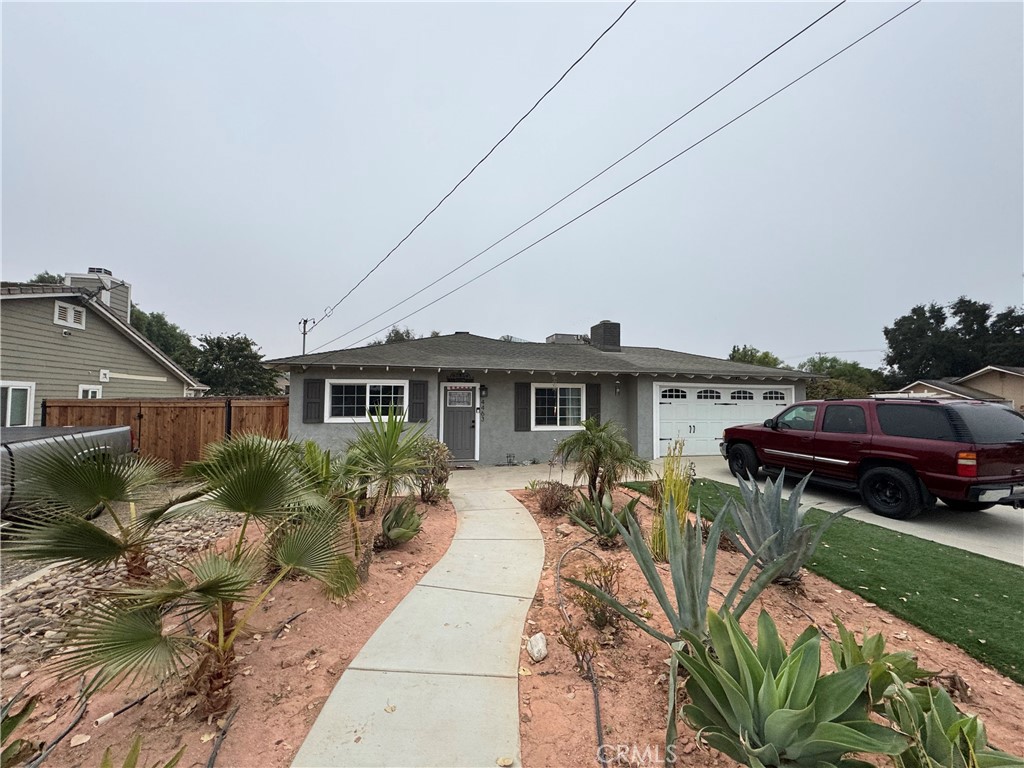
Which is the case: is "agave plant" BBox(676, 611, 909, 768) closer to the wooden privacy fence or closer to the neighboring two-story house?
the wooden privacy fence

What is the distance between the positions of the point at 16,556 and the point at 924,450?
29.3ft

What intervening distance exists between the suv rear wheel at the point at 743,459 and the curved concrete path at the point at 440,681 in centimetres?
628

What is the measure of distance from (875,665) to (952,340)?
174ft

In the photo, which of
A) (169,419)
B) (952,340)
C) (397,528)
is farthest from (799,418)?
(952,340)

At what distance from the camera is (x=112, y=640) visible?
170cm

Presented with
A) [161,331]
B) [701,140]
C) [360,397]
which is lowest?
[360,397]

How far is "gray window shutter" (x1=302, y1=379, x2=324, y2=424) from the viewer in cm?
945

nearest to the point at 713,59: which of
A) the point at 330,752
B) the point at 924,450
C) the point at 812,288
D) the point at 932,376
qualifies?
the point at 924,450

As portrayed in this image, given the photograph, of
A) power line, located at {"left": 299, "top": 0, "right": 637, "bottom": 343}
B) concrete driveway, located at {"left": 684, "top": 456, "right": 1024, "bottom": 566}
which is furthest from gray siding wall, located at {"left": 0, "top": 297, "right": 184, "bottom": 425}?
concrete driveway, located at {"left": 684, "top": 456, "right": 1024, "bottom": 566}

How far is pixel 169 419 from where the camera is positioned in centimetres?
962

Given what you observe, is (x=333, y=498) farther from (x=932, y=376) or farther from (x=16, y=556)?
(x=932, y=376)

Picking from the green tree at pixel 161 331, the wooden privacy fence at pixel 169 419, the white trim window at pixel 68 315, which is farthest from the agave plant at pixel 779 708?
the green tree at pixel 161 331

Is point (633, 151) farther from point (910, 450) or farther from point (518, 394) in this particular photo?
point (910, 450)

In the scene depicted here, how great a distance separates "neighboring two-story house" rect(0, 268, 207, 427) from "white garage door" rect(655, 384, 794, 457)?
17.0m
